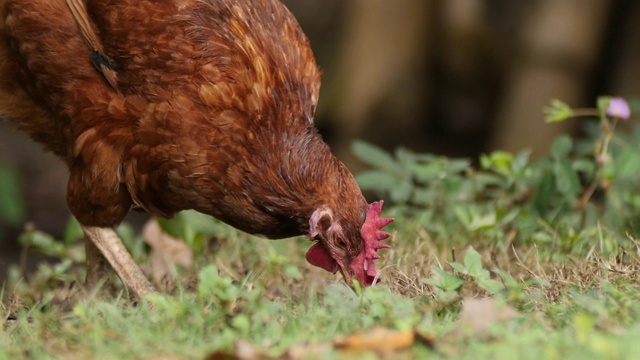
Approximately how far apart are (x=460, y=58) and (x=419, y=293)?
5982mm

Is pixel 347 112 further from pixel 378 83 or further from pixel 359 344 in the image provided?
pixel 359 344

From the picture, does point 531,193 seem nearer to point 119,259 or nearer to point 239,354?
point 119,259

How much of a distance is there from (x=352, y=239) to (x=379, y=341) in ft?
4.27

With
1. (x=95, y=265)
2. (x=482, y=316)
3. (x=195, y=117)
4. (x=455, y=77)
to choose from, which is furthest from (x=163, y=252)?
(x=455, y=77)

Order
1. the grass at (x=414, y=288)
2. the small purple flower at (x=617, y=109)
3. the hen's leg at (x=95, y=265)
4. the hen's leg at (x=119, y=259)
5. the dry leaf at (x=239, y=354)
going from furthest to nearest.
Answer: the small purple flower at (x=617, y=109), the hen's leg at (x=95, y=265), the hen's leg at (x=119, y=259), the grass at (x=414, y=288), the dry leaf at (x=239, y=354)

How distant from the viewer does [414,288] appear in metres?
4.14

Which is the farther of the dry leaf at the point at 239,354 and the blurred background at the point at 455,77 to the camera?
the blurred background at the point at 455,77

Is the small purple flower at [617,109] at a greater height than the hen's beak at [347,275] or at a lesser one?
greater

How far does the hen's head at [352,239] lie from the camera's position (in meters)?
4.22

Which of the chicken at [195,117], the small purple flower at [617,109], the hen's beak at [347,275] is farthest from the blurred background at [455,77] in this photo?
the hen's beak at [347,275]

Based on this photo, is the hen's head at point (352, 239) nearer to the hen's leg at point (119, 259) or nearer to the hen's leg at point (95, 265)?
the hen's leg at point (119, 259)

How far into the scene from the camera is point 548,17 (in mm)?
8523

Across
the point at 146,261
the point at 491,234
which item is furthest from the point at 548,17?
the point at 146,261

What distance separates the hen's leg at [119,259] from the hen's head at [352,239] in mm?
867
